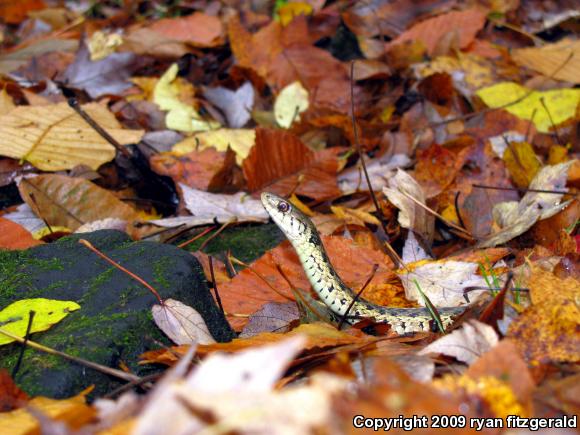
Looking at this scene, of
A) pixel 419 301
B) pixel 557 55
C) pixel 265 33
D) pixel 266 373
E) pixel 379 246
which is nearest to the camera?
pixel 266 373

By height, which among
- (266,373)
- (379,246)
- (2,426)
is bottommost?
(379,246)

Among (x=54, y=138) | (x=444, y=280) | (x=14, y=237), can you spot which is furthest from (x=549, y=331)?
(x=54, y=138)

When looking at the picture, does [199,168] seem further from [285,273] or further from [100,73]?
[100,73]

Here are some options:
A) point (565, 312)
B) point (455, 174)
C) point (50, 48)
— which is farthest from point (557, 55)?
point (50, 48)

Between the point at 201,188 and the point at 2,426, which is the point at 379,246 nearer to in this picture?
the point at 201,188

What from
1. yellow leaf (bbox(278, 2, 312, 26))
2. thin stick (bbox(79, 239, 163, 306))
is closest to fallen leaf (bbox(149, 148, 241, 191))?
thin stick (bbox(79, 239, 163, 306))

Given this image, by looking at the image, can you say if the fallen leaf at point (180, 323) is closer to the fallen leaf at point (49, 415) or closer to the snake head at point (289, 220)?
the fallen leaf at point (49, 415)

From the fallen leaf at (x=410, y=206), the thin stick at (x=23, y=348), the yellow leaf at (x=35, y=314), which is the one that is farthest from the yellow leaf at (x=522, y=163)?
the thin stick at (x=23, y=348)
